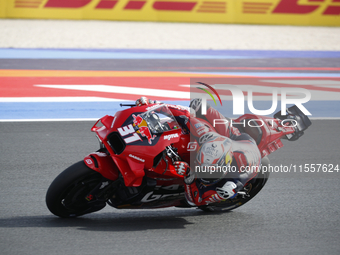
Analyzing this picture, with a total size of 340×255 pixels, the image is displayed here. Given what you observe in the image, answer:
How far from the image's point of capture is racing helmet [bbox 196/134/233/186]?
3350mm

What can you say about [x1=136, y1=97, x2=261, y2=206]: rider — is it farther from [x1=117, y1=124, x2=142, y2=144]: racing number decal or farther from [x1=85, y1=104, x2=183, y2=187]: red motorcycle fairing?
[x1=117, y1=124, x2=142, y2=144]: racing number decal

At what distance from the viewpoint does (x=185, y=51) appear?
15.7 metres

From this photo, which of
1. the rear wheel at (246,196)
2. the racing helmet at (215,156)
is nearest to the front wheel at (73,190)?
the racing helmet at (215,156)

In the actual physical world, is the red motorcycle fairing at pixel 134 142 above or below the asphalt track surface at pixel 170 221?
above

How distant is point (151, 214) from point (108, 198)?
0.62 m

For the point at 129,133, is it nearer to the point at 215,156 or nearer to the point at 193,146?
the point at 193,146

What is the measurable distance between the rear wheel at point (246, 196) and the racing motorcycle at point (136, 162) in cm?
28

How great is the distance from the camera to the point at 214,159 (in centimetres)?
335

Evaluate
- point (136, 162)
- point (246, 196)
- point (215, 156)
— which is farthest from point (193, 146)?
point (246, 196)

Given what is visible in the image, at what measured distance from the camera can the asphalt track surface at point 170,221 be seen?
3.40 metres

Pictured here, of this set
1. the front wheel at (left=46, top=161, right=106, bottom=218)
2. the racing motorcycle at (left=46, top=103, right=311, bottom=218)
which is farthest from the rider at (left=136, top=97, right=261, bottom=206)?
the front wheel at (left=46, top=161, right=106, bottom=218)

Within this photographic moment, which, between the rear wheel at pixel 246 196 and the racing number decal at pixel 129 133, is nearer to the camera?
the racing number decal at pixel 129 133

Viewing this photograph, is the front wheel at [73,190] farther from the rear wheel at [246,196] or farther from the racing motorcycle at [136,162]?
the rear wheel at [246,196]

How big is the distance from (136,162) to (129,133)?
229 mm
